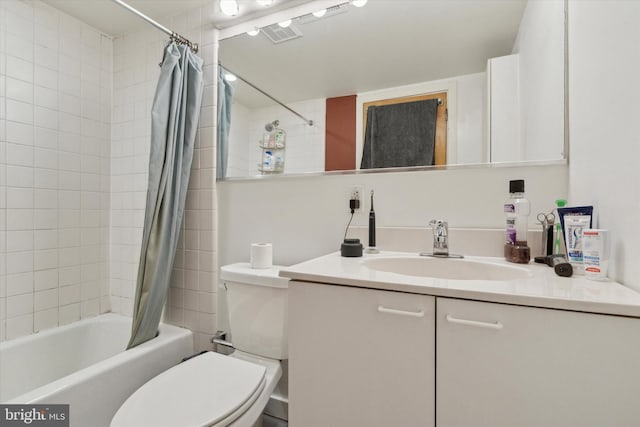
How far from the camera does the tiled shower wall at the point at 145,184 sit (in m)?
1.58

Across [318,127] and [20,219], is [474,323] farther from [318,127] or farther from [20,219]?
[20,219]

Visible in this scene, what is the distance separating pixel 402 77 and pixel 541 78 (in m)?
0.50

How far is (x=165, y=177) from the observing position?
4.64 feet

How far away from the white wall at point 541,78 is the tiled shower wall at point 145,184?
1449mm

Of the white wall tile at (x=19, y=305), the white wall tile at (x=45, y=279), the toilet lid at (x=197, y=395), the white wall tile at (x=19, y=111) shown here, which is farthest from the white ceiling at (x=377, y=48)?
the white wall tile at (x=19, y=305)

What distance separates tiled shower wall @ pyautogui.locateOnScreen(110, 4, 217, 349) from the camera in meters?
1.58

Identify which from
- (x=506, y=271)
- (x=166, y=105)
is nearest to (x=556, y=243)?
(x=506, y=271)

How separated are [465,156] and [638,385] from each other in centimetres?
82

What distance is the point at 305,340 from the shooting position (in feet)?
2.44

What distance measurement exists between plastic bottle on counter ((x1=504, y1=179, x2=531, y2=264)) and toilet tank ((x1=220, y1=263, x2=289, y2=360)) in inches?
31.0

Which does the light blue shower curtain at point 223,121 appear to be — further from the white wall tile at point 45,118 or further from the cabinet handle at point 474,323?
the cabinet handle at point 474,323

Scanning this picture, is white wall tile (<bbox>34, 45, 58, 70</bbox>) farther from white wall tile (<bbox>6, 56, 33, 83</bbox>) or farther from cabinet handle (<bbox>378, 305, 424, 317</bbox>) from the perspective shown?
cabinet handle (<bbox>378, 305, 424, 317</bbox>)

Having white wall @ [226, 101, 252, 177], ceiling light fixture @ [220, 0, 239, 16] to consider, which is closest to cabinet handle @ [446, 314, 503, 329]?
white wall @ [226, 101, 252, 177]

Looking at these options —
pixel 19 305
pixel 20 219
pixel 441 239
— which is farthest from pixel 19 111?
pixel 441 239
